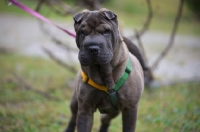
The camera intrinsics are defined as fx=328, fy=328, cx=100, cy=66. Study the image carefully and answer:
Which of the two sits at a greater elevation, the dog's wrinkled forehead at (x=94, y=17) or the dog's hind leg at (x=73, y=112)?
the dog's wrinkled forehead at (x=94, y=17)

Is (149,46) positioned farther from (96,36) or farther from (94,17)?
(96,36)

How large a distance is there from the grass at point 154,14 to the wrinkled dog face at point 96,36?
38.2 ft

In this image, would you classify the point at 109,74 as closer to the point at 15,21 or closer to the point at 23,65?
the point at 23,65

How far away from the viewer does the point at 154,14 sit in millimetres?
15734

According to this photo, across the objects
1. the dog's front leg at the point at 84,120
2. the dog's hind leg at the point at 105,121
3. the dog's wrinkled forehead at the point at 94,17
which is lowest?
the dog's hind leg at the point at 105,121

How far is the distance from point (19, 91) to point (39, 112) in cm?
142

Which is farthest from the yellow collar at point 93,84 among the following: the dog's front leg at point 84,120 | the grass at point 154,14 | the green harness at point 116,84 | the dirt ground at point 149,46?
the grass at point 154,14

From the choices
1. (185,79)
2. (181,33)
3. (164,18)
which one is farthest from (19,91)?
(164,18)

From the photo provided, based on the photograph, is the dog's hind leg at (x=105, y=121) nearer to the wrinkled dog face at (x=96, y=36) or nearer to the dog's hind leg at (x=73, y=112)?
the dog's hind leg at (x=73, y=112)

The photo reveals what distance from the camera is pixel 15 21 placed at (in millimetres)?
16750

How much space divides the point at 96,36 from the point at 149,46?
9833 millimetres

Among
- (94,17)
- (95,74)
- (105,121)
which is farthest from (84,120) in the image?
(94,17)

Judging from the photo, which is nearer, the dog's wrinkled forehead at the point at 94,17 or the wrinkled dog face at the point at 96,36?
the wrinkled dog face at the point at 96,36

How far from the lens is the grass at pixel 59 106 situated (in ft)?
16.9
